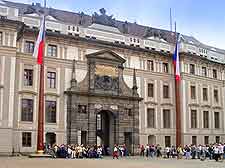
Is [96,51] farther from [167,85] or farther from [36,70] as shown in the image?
[167,85]

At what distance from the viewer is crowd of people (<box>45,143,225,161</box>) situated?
36594 millimetres

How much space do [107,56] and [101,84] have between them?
3517 mm

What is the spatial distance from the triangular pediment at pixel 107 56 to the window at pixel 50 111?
700 cm

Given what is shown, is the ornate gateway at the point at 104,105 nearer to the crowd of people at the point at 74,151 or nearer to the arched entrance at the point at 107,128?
the arched entrance at the point at 107,128

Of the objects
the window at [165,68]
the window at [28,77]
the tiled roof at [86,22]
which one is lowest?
the window at [28,77]

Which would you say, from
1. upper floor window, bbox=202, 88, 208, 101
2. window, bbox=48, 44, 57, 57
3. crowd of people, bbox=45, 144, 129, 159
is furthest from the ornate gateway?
upper floor window, bbox=202, 88, 208, 101

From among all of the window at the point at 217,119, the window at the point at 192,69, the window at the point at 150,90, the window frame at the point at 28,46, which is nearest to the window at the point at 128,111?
the window at the point at 150,90

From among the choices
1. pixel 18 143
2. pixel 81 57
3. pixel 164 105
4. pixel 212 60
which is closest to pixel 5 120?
pixel 18 143

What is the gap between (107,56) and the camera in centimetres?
4678

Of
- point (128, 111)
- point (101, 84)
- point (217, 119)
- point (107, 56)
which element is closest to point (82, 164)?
point (101, 84)

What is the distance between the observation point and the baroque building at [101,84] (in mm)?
40125

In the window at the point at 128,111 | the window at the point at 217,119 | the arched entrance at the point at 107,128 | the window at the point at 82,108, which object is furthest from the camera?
the window at the point at 217,119

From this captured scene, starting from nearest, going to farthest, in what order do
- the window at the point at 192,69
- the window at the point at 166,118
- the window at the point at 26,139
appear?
the window at the point at 26,139
the window at the point at 166,118
the window at the point at 192,69

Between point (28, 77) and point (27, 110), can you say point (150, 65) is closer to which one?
point (28, 77)
